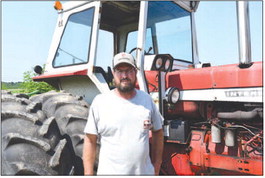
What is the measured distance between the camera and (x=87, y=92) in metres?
3.13

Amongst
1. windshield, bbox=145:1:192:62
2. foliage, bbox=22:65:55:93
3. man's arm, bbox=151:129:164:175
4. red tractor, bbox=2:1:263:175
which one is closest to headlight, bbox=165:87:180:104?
red tractor, bbox=2:1:263:175

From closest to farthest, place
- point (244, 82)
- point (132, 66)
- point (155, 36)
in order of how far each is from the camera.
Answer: point (132, 66) → point (244, 82) → point (155, 36)

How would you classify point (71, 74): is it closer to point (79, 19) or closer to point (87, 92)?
point (87, 92)

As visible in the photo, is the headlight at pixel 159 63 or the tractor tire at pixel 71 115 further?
the headlight at pixel 159 63

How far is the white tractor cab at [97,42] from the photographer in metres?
2.85

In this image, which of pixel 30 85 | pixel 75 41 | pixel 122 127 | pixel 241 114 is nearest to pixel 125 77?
pixel 122 127

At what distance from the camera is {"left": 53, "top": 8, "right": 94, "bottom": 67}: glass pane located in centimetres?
311

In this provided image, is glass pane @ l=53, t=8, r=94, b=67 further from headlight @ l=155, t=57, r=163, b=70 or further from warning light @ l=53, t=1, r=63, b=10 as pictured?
headlight @ l=155, t=57, r=163, b=70

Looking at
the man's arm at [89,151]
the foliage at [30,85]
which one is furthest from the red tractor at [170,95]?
the foliage at [30,85]

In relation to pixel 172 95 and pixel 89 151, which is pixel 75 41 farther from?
pixel 89 151

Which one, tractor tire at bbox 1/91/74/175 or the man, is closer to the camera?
the man

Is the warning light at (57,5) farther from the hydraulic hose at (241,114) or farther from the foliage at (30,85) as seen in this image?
the foliage at (30,85)

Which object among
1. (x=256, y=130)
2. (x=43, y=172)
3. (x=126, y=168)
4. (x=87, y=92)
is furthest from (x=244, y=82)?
(x=43, y=172)

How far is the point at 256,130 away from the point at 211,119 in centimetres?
44
